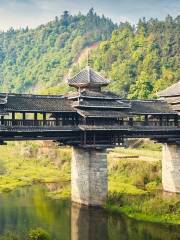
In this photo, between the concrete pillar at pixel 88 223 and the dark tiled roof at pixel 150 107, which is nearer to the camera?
the concrete pillar at pixel 88 223

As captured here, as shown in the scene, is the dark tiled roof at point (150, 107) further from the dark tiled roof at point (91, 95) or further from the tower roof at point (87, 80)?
the tower roof at point (87, 80)

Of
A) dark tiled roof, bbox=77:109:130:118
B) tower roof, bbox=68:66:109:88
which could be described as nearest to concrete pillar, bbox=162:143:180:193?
dark tiled roof, bbox=77:109:130:118

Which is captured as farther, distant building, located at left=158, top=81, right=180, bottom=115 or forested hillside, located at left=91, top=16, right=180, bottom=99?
forested hillside, located at left=91, top=16, right=180, bottom=99

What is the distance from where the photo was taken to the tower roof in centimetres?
3712

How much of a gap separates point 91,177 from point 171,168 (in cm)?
957

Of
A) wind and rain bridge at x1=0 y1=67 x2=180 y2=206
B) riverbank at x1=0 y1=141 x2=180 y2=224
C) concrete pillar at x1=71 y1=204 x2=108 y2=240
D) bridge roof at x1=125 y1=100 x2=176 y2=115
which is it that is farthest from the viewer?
bridge roof at x1=125 y1=100 x2=176 y2=115

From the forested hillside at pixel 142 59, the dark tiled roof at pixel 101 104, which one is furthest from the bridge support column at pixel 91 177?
the forested hillside at pixel 142 59

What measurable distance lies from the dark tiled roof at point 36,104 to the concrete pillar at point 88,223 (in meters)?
8.12

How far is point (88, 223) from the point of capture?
3259 cm

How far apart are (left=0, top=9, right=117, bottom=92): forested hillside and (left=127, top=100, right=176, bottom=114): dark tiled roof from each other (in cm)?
9313

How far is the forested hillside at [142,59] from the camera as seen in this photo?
80312 millimetres

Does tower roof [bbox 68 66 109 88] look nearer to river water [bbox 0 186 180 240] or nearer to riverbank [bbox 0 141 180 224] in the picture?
riverbank [bbox 0 141 180 224]

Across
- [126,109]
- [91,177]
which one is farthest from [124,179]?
[126,109]

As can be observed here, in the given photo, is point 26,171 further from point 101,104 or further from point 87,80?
point 101,104
